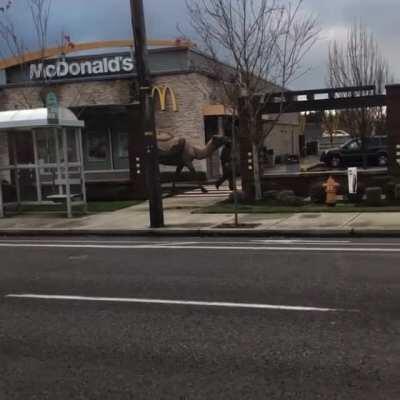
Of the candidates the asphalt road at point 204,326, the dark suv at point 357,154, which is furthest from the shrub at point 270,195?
the dark suv at point 357,154

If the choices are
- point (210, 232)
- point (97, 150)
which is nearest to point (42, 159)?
point (210, 232)

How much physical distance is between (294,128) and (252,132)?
1045 inches

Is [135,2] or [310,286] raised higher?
[135,2]

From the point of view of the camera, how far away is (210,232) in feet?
46.6

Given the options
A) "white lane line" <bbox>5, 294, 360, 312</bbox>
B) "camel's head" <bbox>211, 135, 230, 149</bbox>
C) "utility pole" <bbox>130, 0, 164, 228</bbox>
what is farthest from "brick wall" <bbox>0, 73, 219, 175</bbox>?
"white lane line" <bbox>5, 294, 360, 312</bbox>

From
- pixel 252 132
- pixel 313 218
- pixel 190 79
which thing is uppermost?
pixel 190 79

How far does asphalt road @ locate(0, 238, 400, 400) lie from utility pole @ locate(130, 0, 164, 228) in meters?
4.21

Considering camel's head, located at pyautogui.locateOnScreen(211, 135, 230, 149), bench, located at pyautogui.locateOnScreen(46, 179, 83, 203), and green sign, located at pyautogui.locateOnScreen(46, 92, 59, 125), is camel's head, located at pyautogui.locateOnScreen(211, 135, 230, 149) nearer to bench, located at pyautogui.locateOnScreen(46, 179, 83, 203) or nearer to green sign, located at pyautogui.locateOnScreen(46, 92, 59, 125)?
bench, located at pyautogui.locateOnScreen(46, 179, 83, 203)

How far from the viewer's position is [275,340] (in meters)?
5.91

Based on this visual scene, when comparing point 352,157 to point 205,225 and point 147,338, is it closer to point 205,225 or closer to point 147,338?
point 205,225

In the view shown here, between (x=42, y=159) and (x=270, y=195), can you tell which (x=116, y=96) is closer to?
Answer: (x=42, y=159)

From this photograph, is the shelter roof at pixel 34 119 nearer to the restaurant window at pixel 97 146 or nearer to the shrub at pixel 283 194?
the shrub at pixel 283 194

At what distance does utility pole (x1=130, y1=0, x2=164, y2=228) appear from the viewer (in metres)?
15.2

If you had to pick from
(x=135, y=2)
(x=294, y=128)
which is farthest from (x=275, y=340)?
(x=294, y=128)
